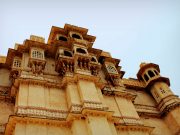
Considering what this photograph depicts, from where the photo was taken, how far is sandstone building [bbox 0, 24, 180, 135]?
14.2 metres

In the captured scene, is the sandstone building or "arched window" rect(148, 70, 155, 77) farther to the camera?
"arched window" rect(148, 70, 155, 77)

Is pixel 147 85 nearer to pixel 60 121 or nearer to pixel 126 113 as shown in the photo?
pixel 126 113

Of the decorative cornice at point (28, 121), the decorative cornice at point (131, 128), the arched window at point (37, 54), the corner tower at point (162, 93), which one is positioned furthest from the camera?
the corner tower at point (162, 93)

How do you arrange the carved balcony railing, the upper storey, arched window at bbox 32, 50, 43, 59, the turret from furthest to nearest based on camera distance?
the upper storey < the turret < arched window at bbox 32, 50, 43, 59 < the carved balcony railing

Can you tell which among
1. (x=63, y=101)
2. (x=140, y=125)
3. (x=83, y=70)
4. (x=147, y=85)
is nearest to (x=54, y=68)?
(x=83, y=70)

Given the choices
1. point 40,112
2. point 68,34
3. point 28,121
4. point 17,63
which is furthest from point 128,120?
point 68,34

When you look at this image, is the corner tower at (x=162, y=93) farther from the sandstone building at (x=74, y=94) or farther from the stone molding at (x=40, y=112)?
the stone molding at (x=40, y=112)

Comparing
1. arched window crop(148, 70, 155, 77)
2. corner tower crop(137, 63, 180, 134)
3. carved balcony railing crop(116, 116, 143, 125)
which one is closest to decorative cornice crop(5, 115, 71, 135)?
carved balcony railing crop(116, 116, 143, 125)

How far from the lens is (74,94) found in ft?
52.5

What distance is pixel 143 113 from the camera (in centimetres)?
2059

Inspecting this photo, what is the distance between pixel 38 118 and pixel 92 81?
4631 millimetres

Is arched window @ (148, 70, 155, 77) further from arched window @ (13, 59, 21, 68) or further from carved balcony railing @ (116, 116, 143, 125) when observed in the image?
arched window @ (13, 59, 21, 68)

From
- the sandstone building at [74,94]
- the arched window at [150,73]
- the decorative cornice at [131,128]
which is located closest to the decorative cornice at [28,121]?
the sandstone building at [74,94]

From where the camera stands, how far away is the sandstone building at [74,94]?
14.2m
